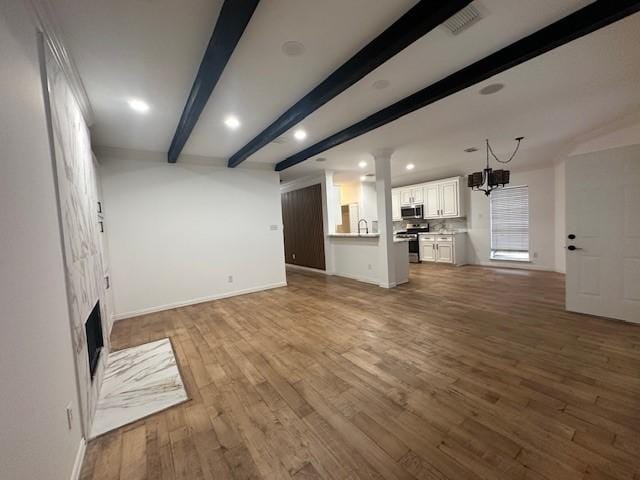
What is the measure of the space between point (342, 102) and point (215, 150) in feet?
8.44

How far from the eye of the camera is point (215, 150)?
14.7 feet

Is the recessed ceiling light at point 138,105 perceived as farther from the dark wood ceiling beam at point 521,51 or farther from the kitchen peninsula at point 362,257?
the kitchen peninsula at point 362,257

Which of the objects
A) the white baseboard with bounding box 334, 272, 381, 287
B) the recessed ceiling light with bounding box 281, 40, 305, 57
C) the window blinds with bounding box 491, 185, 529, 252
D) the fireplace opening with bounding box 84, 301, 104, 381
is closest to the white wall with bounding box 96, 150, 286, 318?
the white baseboard with bounding box 334, 272, 381, 287

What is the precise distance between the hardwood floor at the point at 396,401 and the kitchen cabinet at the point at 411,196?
473 cm

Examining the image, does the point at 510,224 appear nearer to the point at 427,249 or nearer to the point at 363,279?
the point at 427,249

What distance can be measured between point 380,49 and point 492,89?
159 cm

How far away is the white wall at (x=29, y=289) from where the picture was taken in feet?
3.09

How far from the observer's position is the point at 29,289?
113 centimetres

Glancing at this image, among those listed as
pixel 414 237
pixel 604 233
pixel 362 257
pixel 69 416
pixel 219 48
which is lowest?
pixel 69 416

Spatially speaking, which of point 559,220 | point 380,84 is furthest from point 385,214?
point 559,220

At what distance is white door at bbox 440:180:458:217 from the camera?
7.07 metres

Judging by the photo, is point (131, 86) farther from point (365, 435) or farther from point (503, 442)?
point (503, 442)

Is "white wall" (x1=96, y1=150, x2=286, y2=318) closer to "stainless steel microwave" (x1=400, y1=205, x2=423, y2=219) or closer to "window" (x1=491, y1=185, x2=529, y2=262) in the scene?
"stainless steel microwave" (x1=400, y1=205, x2=423, y2=219)

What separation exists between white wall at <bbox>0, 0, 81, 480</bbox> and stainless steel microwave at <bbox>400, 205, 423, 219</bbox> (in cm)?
774
